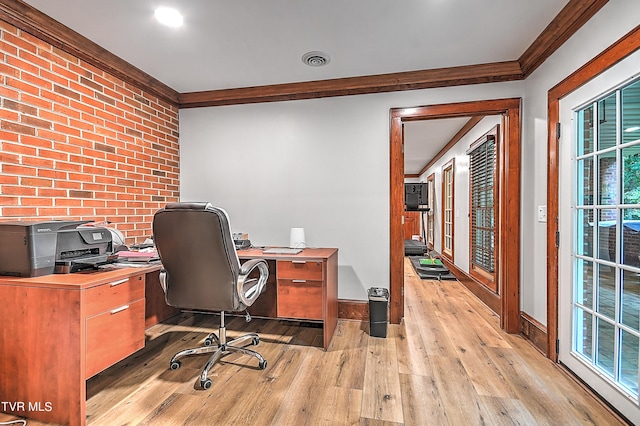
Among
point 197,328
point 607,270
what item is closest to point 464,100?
point 607,270

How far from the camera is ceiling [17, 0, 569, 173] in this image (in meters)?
1.98

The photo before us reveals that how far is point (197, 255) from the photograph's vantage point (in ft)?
6.43

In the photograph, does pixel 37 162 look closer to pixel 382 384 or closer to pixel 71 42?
pixel 71 42

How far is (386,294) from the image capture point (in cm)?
287

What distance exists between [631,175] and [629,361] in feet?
3.26

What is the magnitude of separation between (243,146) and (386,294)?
2160mm

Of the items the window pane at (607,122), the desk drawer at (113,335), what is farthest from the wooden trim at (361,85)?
the desk drawer at (113,335)

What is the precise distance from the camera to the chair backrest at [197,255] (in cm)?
189

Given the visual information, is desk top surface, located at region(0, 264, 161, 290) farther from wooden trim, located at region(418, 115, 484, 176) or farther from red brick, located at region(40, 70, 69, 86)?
wooden trim, located at region(418, 115, 484, 176)

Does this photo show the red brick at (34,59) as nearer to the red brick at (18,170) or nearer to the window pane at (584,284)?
the red brick at (18,170)

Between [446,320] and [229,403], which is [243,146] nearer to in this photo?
[229,403]

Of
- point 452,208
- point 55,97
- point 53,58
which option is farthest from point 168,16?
point 452,208

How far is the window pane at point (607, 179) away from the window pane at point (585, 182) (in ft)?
0.28

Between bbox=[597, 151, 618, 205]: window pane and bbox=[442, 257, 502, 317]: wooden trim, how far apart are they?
156cm
